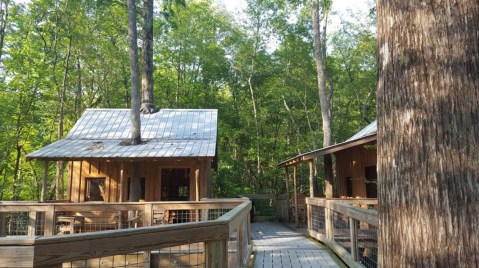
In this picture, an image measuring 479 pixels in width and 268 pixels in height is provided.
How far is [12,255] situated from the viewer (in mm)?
1594

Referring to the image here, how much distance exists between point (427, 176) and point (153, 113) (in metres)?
16.1

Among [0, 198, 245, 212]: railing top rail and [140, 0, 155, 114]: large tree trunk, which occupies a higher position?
[140, 0, 155, 114]: large tree trunk

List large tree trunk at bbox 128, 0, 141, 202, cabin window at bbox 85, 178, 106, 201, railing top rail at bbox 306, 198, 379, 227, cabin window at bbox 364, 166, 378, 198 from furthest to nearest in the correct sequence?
1. cabin window at bbox 85, 178, 106, 201
2. cabin window at bbox 364, 166, 378, 198
3. large tree trunk at bbox 128, 0, 141, 202
4. railing top rail at bbox 306, 198, 379, 227

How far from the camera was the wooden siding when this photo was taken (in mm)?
12491

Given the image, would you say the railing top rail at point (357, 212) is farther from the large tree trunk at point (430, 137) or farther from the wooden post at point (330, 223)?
the large tree trunk at point (430, 137)

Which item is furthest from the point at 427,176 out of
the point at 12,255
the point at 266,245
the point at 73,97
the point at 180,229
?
the point at 73,97

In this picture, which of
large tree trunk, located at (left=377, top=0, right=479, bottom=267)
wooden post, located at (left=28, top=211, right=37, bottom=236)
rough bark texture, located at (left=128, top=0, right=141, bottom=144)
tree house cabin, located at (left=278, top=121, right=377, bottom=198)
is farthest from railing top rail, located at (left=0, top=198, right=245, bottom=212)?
large tree trunk, located at (left=377, top=0, right=479, bottom=267)

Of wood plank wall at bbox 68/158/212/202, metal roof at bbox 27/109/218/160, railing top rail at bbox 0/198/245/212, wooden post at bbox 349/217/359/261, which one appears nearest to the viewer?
→ wooden post at bbox 349/217/359/261

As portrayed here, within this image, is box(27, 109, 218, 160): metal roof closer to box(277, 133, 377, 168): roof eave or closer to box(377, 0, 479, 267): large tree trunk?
box(277, 133, 377, 168): roof eave

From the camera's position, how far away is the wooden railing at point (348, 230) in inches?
208

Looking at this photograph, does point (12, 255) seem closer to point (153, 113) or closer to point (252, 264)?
point (252, 264)

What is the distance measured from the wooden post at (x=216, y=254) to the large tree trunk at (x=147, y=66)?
14.6 meters

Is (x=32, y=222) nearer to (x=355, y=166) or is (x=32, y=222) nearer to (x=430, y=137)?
(x=430, y=137)

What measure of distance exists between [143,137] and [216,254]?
11948 mm
